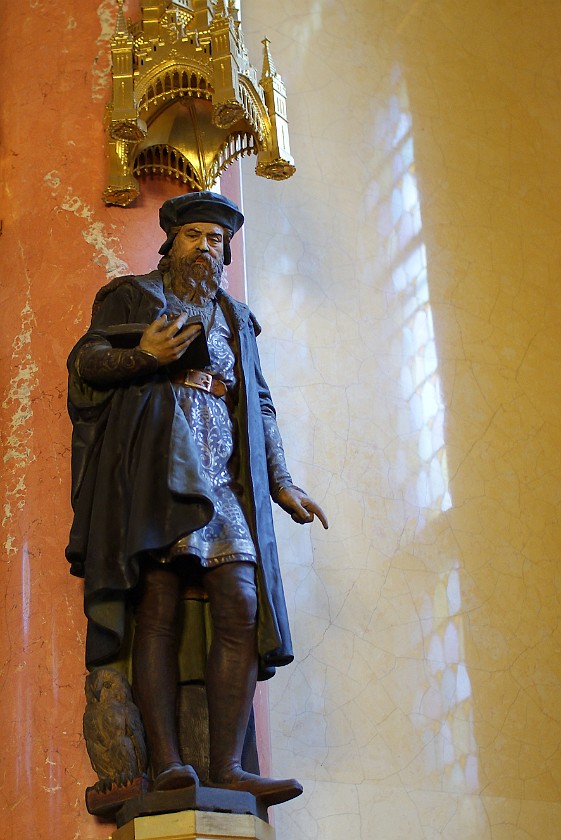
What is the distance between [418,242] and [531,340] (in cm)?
57

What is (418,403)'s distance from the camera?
4777mm

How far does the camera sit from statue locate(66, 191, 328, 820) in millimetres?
3111

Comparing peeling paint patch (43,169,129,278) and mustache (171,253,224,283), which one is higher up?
peeling paint patch (43,169,129,278)

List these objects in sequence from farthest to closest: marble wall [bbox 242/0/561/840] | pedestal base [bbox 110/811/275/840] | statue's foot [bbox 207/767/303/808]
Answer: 1. marble wall [bbox 242/0/561/840]
2. statue's foot [bbox 207/767/303/808]
3. pedestal base [bbox 110/811/275/840]

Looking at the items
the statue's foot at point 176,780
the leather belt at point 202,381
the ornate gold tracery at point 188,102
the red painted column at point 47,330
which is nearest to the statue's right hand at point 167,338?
the leather belt at point 202,381

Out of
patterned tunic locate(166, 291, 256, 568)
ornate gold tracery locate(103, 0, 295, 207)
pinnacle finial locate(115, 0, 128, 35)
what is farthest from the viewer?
pinnacle finial locate(115, 0, 128, 35)

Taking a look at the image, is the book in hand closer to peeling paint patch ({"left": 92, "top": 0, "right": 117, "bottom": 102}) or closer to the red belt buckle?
the red belt buckle

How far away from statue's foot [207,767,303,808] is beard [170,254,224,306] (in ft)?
4.13

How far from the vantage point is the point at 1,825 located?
338cm

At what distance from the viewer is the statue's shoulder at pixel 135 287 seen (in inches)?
138

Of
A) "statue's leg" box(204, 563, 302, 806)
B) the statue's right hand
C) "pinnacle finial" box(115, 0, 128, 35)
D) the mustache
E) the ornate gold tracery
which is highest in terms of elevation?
"pinnacle finial" box(115, 0, 128, 35)

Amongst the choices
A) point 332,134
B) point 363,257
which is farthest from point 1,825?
point 332,134

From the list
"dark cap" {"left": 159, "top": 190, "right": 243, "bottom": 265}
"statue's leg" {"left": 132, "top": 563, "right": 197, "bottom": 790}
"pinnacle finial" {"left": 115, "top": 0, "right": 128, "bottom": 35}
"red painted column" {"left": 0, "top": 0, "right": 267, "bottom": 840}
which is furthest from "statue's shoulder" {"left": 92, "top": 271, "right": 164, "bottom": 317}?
"pinnacle finial" {"left": 115, "top": 0, "right": 128, "bottom": 35}

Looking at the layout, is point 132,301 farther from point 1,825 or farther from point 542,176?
point 542,176
